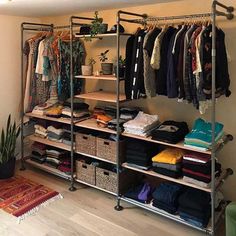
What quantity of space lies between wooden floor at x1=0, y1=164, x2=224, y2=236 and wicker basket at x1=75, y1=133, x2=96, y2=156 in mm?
531

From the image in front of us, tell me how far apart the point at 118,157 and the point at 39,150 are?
4.55 feet

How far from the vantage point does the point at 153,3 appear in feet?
10.1

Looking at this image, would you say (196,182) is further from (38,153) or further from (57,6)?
(57,6)

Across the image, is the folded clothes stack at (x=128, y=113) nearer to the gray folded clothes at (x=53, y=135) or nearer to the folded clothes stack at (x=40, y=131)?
the gray folded clothes at (x=53, y=135)

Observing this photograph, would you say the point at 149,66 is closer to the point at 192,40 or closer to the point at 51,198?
the point at 192,40

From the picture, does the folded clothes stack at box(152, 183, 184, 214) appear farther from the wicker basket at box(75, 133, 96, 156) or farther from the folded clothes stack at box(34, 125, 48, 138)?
the folded clothes stack at box(34, 125, 48, 138)

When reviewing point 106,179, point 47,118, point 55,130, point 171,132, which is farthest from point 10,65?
point 171,132

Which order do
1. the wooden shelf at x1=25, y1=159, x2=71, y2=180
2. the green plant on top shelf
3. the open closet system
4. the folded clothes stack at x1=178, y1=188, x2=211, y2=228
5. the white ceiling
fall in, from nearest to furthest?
the open closet system
the folded clothes stack at x1=178, y1=188, x2=211, y2=228
the white ceiling
the green plant on top shelf
the wooden shelf at x1=25, y1=159, x2=71, y2=180

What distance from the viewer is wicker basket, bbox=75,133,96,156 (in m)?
3.29

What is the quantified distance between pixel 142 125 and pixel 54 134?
138 centimetres

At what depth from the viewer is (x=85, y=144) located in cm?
337

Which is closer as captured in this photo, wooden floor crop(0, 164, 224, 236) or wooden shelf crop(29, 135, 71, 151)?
wooden floor crop(0, 164, 224, 236)

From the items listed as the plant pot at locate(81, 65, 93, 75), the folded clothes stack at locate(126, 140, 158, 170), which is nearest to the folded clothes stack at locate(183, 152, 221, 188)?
the folded clothes stack at locate(126, 140, 158, 170)

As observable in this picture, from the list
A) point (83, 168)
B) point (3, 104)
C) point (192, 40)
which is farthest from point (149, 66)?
point (3, 104)
